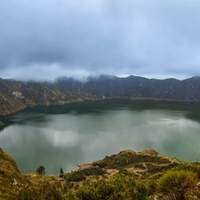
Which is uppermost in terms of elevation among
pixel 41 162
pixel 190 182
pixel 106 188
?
pixel 190 182

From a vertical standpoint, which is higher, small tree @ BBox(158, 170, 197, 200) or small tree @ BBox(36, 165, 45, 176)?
small tree @ BBox(158, 170, 197, 200)

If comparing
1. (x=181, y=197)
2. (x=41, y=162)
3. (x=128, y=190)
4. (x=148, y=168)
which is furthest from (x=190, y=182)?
(x=41, y=162)

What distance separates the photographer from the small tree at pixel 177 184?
24156 millimetres

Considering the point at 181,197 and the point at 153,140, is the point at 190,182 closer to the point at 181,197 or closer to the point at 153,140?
the point at 181,197

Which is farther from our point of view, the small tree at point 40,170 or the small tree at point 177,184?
the small tree at point 40,170

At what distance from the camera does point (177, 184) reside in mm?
24391

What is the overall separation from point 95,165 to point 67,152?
28.5 metres

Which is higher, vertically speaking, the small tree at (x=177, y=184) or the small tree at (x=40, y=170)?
the small tree at (x=177, y=184)

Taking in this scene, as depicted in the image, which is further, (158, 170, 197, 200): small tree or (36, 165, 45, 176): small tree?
(36, 165, 45, 176): small tree

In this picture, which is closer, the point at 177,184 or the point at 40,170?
the point at 177,184

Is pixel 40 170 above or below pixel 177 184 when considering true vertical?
below

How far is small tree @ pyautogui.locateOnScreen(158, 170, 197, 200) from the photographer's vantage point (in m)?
24.2

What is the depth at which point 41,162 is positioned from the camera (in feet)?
470

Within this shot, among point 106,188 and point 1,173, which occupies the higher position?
point 106,188
